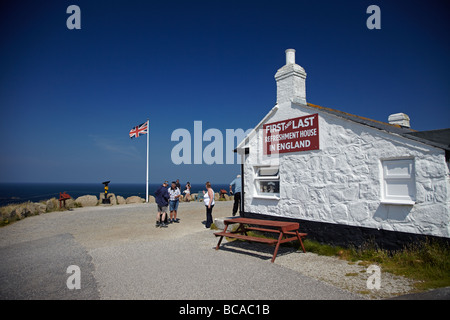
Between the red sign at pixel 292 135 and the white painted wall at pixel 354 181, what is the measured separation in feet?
0.57

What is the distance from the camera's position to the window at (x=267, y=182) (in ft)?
32.4

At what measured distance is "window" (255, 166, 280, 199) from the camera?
388 inches

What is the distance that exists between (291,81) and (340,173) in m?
3.45

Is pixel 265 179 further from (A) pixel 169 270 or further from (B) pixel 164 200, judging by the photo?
(A) pixel 169 270

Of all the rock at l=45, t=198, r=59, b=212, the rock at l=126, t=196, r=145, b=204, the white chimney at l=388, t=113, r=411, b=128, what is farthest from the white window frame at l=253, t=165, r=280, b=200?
the rock at l=126, t=196, r=145, b=204

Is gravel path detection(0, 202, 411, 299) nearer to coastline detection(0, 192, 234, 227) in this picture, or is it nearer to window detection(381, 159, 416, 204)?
window detection(381, 159, 416, 204)

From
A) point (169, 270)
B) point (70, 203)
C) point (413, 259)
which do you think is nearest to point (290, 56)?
→ point (413, 259)

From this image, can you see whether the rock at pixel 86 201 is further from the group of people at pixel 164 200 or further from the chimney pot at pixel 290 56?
the chimney pot at pixel 290 56

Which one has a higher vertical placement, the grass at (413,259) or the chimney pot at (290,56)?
the chimney pot at (290,56)

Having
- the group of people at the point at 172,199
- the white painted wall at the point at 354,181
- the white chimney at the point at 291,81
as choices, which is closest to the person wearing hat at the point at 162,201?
→ the group of people at the point at 172,199

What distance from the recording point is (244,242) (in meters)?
9.30

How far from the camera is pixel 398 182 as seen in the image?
21.9 feet
